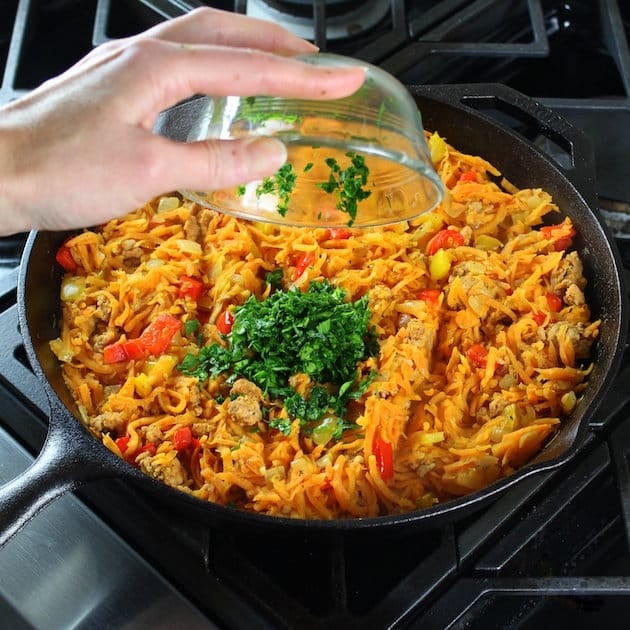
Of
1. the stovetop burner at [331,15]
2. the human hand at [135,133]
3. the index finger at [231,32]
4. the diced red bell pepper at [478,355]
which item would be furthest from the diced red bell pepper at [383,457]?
the stovetop burner at [331,15]

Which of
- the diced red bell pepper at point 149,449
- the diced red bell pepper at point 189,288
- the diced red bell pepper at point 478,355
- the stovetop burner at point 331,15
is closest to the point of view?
the diced red bell pepper at point 149,449

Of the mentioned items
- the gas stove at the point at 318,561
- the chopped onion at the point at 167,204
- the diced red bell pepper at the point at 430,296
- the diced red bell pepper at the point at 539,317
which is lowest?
the gas stove at the point at 318,561

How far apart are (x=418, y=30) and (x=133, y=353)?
1.50 metres

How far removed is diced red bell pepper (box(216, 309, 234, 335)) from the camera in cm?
195

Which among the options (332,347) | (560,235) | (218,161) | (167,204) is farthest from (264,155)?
(560,235)

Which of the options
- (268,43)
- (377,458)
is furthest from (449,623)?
(268,43)

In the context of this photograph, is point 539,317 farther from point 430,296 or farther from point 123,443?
point 123,443

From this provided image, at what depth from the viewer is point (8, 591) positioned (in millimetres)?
1731

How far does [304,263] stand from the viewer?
2.06 meters

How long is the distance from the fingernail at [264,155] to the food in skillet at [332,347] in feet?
1.99

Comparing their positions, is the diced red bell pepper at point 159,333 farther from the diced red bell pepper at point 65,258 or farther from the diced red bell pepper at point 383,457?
the diced red bell pepper at point 383,457

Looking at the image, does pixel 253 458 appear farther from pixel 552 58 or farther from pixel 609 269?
pixel 552 58

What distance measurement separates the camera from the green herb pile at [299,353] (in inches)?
71.2

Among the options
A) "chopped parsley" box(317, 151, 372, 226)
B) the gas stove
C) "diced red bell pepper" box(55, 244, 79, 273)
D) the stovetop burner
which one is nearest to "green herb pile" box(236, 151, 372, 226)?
"chopped parsley" box(317, 151, 372, 226)
